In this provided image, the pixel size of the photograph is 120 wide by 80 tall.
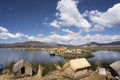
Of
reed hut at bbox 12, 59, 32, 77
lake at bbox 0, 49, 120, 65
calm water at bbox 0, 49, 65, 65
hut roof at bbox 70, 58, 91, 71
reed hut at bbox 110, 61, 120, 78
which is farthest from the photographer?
lake at bbox 0, 49, 120, 65

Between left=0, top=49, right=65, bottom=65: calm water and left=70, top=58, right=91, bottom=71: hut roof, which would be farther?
left=0, top=49, right=65, bottom=65: calm water

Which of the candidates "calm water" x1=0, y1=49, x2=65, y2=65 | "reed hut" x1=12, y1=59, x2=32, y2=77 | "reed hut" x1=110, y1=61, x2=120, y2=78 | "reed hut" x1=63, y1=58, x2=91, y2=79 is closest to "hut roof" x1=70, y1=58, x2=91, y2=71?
"reed hut" x1=63, y1=58, x2=91, y2=79

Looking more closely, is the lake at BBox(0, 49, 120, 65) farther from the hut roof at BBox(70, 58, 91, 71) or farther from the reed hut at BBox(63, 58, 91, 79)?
the hut roof at BBox(70, 58, 91, 71)

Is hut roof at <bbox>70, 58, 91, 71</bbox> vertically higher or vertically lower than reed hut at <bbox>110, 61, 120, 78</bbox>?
higher

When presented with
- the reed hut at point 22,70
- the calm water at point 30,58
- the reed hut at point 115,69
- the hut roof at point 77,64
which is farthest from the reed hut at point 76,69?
the calm water at point 30,58

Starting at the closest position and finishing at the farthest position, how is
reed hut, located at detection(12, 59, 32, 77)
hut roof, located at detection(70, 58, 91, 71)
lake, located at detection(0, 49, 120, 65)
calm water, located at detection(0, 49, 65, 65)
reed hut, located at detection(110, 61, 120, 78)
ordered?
reed hut, located at detection(110, 61, 120, 78) → hut roof, located at detection(70, 58, 91, 71) → reed hut, located at detection(12, 59, 32, 77) → calm water, located at detection(0, 49, 65, 65) → lake, located at detection(0, 49, 120, 65)

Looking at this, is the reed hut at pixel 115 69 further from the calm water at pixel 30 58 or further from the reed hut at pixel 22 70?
the calm water at pixel 30 58

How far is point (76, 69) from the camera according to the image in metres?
27.4

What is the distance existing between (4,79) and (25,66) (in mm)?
4333

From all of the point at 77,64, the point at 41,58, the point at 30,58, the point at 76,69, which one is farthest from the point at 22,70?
the point at 41,58

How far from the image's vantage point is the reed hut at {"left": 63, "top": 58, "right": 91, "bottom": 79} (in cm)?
2750

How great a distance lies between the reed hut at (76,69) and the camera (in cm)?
2750

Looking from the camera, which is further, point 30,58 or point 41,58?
point 41,58

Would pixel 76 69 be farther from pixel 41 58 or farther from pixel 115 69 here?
pixel 41 58
